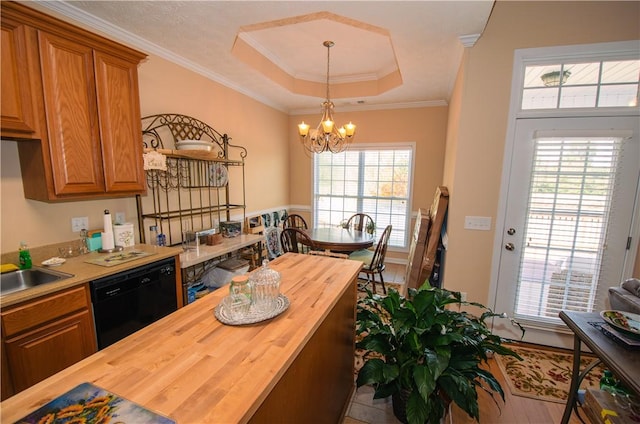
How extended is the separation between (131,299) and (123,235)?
62cm

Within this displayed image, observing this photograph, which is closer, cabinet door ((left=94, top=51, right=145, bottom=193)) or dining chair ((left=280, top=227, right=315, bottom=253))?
cabinet door ((left=94, top=51, right=145, bottom=193))

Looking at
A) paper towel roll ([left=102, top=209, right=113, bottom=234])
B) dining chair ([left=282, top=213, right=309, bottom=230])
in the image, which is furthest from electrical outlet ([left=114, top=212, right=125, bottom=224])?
dining chair ([left=282, top=213, right=309, bottom=230])

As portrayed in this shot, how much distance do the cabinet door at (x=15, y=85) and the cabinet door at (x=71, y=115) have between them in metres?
0.08

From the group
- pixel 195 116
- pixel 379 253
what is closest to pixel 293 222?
pixel 379 253

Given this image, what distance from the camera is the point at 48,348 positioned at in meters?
1.57

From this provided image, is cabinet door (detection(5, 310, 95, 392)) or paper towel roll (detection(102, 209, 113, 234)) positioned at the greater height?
paper towel roll (detection(102, 209, 113, 234))

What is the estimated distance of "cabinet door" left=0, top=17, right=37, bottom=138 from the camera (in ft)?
5.27

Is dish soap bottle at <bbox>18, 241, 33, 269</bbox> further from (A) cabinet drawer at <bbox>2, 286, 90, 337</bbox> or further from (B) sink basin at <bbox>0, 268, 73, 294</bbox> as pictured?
(A) cabinet drawer at <bbox>2, 286, 90, 337</bbox>

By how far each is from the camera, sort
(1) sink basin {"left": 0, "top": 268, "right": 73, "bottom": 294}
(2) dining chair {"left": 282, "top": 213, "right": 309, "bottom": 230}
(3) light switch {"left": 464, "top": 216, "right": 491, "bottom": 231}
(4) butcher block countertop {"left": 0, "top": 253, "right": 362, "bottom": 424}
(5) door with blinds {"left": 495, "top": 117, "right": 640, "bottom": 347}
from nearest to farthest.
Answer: (4) butcher block countertop {"left": 0, "top": 253, "right": 362, "bottom": 424}, (1) sink basin {"left": 0, "top": 268, "right": 73, "bottom": 294}, (5) door with blinds {"left": 495, "top": 117, "right": 640, "bottom": 347}, (3) light switch {"left": 464, "top": 216, "right": 491, "bottom": 231}, (2) dining chair {"left": 282, "top": 213, "right": 309, "bottom": 230}

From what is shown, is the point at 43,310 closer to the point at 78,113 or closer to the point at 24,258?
the point at 24,258

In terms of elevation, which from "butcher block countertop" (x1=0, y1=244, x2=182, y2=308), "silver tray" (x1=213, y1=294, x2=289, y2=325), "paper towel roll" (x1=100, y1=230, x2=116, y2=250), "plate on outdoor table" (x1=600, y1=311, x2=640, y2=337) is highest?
"paper towel roll" (x1=100, y1=230, x2=116, y2=250)

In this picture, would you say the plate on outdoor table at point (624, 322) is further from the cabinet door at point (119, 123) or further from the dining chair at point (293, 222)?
the dining chair at point (293, 222)

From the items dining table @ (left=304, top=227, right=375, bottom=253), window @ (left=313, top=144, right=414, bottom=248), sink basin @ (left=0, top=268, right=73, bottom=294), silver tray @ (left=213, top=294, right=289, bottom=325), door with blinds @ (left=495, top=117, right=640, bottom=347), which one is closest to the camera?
silver tray @ (left=213, top=294, right=289, bottom=325)

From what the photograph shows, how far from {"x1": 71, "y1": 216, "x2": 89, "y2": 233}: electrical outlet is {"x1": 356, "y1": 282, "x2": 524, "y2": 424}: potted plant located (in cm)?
230
